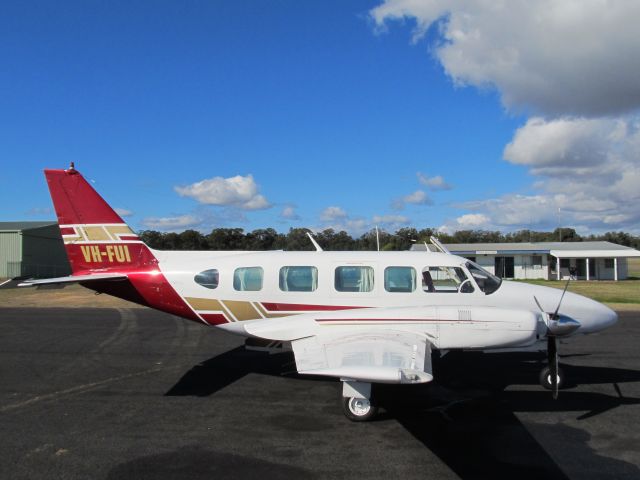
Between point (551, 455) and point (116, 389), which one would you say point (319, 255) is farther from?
point (551, 455)

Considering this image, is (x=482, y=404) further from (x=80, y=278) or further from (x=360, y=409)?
(x=80, y=278)

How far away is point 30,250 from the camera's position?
44344mm

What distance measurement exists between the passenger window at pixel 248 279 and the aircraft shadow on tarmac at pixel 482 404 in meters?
1.64

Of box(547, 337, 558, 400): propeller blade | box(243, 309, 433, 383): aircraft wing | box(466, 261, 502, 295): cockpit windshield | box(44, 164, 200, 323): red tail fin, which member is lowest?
box(547, 337, 558, 400): propeller blade

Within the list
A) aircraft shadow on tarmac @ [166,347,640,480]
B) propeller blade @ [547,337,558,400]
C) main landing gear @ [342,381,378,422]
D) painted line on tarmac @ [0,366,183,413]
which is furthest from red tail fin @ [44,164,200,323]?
propeller blade @ [547,337,558,400]

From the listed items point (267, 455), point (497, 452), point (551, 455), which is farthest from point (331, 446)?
point (551, 455)

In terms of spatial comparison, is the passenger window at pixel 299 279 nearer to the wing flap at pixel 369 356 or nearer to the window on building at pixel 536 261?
the wing flap at pixel 369 356

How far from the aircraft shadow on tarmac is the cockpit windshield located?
5.28 ft

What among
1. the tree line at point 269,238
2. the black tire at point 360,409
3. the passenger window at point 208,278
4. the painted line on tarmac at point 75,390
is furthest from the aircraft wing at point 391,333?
the tree line at point 269,238

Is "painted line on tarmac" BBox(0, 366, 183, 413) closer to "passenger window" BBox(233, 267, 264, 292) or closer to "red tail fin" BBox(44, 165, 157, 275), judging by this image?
"red tail fin" BBox(44, 165, 157, 275)

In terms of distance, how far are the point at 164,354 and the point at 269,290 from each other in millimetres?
3714

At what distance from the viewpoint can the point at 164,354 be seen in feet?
34.9

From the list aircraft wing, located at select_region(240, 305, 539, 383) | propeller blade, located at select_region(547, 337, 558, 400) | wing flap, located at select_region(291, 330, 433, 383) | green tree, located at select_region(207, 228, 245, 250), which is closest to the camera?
wing flap, located at select_region(291, 330, 433, 383)

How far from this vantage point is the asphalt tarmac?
5.12 metres
